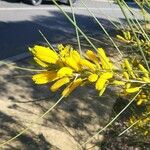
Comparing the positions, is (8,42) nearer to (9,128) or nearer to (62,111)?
(62,111)

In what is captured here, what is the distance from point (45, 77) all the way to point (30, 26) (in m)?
10.6

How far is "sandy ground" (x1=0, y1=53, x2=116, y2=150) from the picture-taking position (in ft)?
14.4

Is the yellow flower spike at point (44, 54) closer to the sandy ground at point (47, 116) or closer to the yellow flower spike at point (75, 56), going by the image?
the yellow flower spike at point (75, 56)

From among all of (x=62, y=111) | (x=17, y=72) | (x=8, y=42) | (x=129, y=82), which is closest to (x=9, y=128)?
(x=62, y=111)

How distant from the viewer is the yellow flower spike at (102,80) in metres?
0.87

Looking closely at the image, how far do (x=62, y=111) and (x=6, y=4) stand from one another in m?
9.30

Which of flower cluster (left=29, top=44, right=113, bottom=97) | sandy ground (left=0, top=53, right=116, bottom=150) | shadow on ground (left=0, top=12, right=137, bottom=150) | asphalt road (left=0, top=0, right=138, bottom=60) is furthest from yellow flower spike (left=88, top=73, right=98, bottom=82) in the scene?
asphalt road (left=0, top=0, right=138, bottom=60)

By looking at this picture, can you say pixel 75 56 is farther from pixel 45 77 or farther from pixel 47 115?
pixel 47 115

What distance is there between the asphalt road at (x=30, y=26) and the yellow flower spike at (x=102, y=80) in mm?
6464

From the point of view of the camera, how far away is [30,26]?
1140 centimetres

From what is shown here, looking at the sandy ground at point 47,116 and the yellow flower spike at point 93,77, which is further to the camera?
the sandy ground at point 47,116

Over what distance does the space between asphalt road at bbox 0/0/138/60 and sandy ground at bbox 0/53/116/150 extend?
5.98ft

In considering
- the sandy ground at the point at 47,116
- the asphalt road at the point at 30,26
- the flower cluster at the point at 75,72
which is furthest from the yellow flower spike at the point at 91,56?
the asphalt road at the point at 30,26

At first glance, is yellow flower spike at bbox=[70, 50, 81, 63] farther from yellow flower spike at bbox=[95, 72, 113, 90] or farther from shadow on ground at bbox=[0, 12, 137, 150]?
shadow on ground at bbox=[0, 12, 137, 150]
